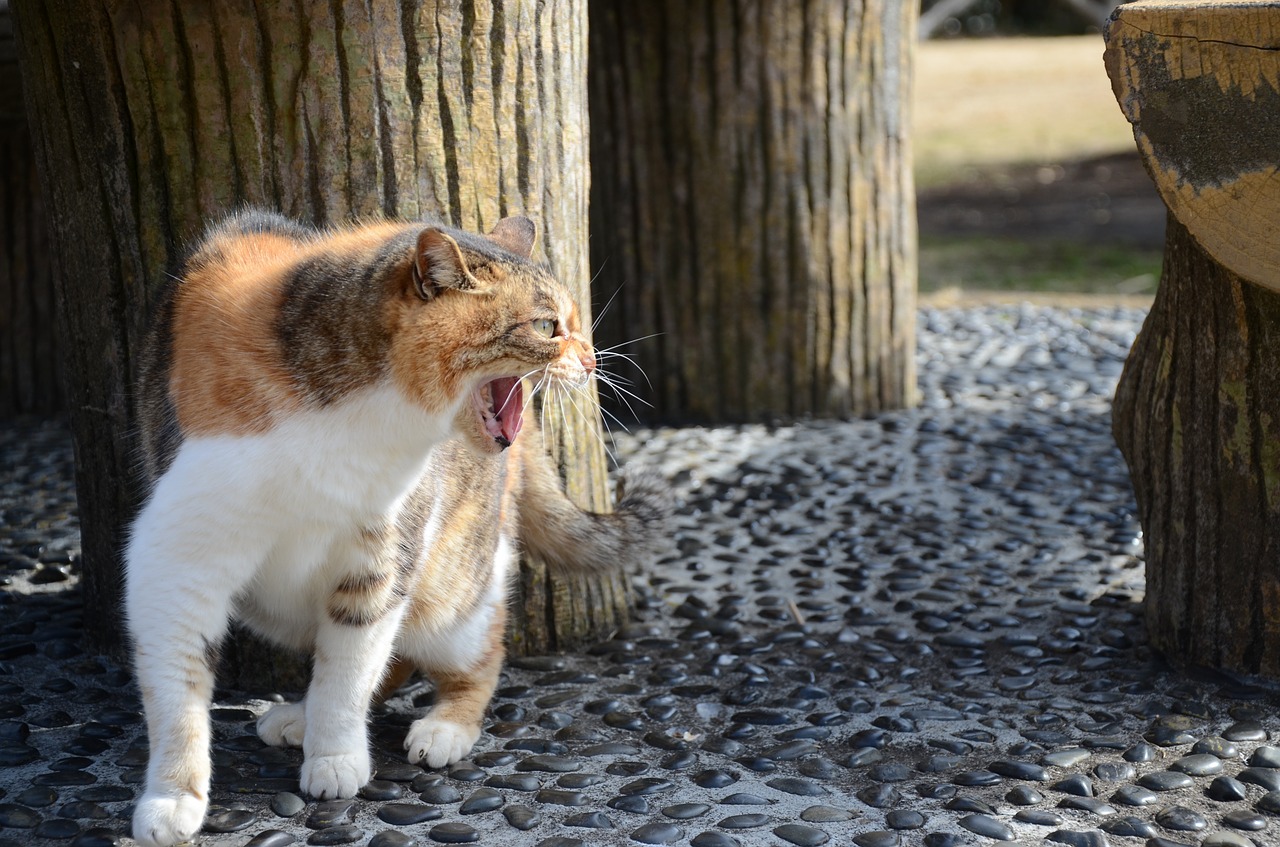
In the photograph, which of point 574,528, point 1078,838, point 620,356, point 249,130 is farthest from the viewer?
point 574,528

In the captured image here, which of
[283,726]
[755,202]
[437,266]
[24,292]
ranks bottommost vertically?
[283,726]

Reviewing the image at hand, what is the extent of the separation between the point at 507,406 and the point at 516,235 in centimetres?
39

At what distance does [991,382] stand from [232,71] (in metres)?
4.16

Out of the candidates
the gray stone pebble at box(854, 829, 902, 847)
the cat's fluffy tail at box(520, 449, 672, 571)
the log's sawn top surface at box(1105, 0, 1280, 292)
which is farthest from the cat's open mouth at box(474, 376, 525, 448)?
the log's sawn top surface at box(1105, 0, 1280, 292)

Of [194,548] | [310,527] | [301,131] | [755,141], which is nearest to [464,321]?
[310,527]

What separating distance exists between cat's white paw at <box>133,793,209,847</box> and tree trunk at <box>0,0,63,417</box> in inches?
149

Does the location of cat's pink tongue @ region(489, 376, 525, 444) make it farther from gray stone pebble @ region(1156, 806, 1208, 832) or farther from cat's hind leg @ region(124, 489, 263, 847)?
gray stone pebble @ region(1156, 806, 1208, 832)

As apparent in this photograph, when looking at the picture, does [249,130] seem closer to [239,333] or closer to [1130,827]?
[239,333]

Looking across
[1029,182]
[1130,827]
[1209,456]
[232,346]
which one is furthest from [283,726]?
[1029,182]

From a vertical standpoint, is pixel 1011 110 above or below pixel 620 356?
above

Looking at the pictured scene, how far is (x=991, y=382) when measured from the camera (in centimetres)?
612

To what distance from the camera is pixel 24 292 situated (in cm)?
571

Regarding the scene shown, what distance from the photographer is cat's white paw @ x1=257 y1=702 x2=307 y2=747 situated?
2.88 meters

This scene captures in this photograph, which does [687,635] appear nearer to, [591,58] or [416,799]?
[416,799]
